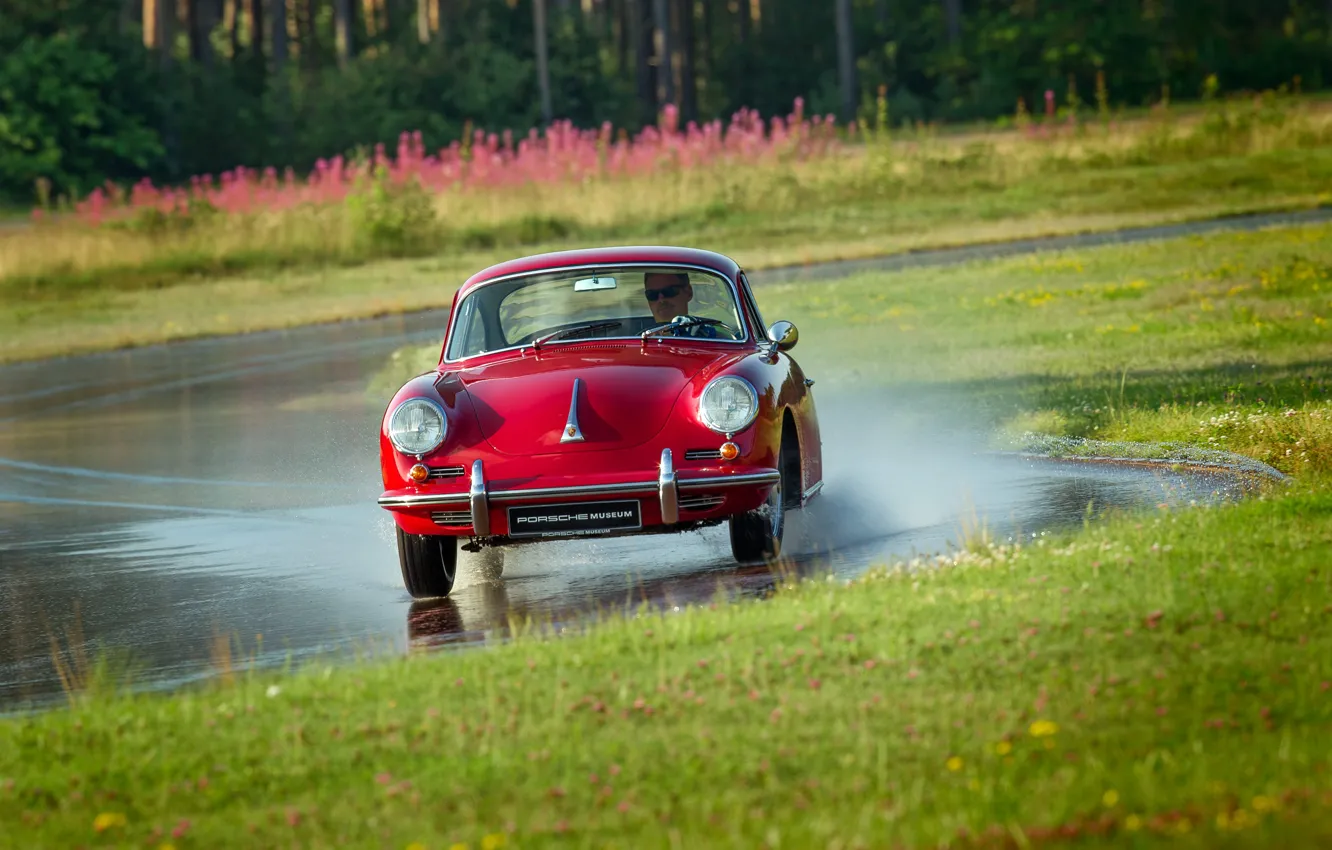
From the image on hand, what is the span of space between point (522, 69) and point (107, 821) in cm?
5461

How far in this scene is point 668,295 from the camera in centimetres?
1087

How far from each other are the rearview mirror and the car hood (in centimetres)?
73

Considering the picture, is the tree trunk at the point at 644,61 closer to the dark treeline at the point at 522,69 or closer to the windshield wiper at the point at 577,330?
the dark treeline at the point at 522,69

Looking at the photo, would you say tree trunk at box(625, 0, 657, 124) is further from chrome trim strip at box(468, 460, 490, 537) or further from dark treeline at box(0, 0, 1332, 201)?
chrome trim strip at box(468, 460, 490, 537)

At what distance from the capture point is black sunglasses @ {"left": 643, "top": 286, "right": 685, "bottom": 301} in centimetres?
1086

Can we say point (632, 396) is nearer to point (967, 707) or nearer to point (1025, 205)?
point (967, 707)

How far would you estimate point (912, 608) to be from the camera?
748cm

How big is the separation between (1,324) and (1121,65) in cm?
4686

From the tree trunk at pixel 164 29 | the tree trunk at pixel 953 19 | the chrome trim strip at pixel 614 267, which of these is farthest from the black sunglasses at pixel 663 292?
the tree trunk at pixel 953 19

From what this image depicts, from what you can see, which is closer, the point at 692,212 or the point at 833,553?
the point at 833,553

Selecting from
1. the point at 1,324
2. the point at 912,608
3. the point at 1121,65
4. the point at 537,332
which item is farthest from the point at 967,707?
the point at 1121,65

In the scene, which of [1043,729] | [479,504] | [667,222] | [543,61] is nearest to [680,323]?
[479,504]

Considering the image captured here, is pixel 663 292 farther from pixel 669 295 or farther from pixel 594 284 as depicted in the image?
pixel 594 284

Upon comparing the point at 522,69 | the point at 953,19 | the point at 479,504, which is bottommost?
the point at 479,504
